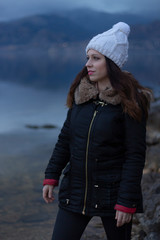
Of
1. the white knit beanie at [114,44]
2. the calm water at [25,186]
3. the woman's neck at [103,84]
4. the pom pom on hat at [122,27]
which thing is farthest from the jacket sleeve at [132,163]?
the calm water at [25,186]

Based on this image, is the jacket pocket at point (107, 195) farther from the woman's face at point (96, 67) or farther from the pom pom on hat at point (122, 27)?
the pom pom on hat at point (122, 27)

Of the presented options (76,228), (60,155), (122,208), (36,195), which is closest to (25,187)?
(36,195)

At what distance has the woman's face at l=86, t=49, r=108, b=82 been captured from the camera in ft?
7.26

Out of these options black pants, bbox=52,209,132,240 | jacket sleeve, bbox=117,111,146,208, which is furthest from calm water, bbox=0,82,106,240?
jacket sleeve, bbox=117,111,146,208

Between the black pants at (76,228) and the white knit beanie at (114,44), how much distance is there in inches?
37.3

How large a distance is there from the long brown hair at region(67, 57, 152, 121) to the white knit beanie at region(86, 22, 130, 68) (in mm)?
51

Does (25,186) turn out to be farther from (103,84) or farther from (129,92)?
(129,92)

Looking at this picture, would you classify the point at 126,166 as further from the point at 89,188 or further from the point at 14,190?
the point at 14,190

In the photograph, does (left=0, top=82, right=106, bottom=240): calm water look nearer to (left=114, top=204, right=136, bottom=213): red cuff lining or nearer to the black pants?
the black pants

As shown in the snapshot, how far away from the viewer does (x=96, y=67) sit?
2.21m

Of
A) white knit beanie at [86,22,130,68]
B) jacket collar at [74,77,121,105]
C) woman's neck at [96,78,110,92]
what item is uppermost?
white knit beanie at [86,22,130,68]

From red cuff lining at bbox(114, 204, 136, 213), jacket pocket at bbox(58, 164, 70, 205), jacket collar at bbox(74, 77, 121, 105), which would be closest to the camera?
red cuff lining at bbox(114, 204, 136, 213)

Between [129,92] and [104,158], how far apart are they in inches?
15.9

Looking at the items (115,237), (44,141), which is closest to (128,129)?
(115,237)
